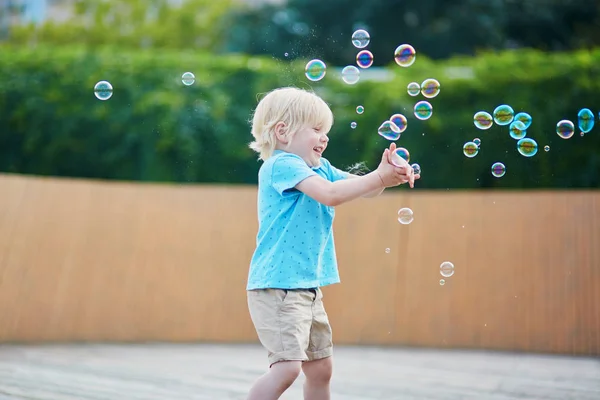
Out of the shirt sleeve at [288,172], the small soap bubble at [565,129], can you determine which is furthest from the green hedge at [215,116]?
the shirt sleeve at [288,172]

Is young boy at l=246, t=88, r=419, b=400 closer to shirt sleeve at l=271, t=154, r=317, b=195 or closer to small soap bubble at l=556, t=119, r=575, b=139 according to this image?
shirt sleeve at l=271, t=154, r=317, b=195

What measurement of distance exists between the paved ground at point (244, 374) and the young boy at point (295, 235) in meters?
1.43

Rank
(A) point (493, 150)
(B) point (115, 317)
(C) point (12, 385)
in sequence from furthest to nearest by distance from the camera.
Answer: (A) point (493, 150)
(B) point (115, 317)
(C) point (12, 385)

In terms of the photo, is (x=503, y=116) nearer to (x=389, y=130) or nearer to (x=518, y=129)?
(x=518, y=129)

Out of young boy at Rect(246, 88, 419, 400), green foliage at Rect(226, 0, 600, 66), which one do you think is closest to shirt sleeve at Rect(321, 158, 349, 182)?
young boy at Rect(246, 88, 419, 400)

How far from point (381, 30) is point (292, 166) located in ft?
55.4

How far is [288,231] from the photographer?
314 centimetres

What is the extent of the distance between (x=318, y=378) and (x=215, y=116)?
5.46 metres

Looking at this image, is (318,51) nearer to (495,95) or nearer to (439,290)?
(495,95)

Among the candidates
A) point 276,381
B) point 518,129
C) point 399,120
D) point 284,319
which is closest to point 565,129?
point 518,129

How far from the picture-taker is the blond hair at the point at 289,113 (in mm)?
3205

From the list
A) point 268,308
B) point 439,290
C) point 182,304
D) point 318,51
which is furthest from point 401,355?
point 318,51

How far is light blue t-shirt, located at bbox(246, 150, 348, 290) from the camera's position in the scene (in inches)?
122

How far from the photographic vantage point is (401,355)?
22.6ft
